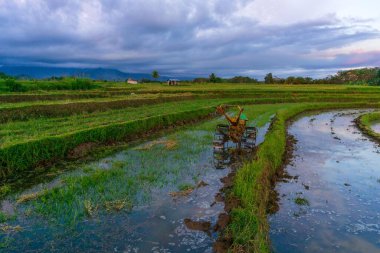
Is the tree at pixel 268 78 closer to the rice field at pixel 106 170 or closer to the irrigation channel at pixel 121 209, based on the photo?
the rice field at pixel 106 170

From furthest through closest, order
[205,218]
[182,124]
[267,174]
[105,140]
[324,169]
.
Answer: [182,124], [105,140], [324,169], [267,174], [205,218]

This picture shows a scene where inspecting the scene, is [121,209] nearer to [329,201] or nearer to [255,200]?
[255,200]

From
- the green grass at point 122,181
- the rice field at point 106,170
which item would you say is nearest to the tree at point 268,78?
the rice field at point 106,170

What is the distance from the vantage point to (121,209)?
7.37 metres

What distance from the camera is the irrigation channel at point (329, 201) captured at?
6723 millimetres

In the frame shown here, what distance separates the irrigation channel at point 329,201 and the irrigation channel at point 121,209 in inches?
64.7

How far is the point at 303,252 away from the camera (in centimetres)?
627

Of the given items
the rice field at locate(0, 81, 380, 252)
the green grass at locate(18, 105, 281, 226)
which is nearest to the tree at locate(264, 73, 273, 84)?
the rice field at locate(0, 81, 380, 252)

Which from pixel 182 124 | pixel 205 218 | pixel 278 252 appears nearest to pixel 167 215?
pixel 205 218

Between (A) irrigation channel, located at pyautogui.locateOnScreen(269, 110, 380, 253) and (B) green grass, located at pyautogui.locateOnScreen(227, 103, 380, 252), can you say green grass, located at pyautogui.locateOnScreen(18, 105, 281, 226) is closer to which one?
(B) green grass, located at pyautogui.locateOnScreen(227, 103, 380, 252)

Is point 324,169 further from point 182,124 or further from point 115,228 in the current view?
point 182,124

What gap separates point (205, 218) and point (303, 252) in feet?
6.98

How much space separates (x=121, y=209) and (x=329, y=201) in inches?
217

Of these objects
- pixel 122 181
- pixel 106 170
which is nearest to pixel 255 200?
pixel 122 181
